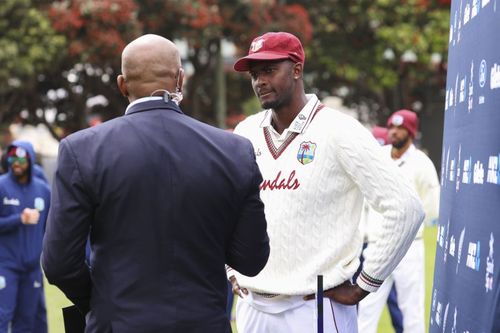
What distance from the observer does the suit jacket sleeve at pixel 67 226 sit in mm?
3633

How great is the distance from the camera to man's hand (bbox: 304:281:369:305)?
4.67m

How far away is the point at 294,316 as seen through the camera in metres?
4.75

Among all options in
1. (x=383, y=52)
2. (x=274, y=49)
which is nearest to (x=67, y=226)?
(x=274, y=49)

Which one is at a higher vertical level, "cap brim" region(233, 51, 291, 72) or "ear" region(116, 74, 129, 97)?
"cap brim" region(233, 51, 291, 72)

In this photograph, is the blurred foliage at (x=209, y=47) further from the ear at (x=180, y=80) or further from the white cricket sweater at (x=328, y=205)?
the ear at (x=180, y=80)

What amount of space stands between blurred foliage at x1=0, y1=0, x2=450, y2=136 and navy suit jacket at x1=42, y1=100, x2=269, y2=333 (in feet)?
64.3

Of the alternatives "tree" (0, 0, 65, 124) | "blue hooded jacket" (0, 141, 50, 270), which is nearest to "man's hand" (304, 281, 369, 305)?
"blue hooded jacket" (0, 141, 50, 270)

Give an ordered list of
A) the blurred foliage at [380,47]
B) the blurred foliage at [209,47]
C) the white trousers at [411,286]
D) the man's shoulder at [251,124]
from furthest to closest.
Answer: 1. the blurred foliage at [380,47]
2. the blurred foliage at [209,47]
3. the white trousers at [411,286]
4. the man's shoulder at [251,124]

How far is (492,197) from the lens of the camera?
165 inches

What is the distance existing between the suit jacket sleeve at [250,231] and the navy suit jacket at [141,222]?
0.38ft

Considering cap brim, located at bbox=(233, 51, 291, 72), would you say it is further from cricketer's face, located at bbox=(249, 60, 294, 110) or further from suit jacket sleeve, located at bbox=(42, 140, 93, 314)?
suit jacket sleeve, located at bbox=(42, 140, 93, 314)

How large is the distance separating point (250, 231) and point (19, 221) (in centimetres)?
597

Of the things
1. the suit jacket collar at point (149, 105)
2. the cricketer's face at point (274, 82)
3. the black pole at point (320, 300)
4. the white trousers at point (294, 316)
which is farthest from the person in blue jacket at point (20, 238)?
the suit jacket collar at point (149, 105)

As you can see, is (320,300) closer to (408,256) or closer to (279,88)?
(279,88)
